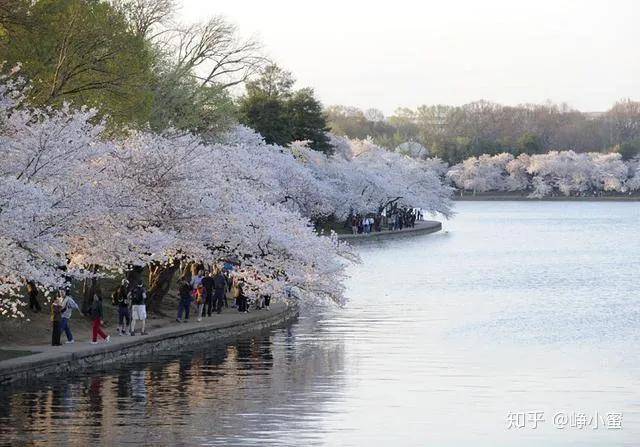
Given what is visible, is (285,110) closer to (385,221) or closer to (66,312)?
(385,221)

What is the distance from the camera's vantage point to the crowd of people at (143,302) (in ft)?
114

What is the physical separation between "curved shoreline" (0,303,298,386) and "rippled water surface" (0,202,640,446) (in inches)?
28.3

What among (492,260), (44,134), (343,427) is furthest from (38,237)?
(492,260)

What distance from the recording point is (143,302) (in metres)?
36.7

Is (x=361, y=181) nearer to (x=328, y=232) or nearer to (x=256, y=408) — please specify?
(x=328, y=232)

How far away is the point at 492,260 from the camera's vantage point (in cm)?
8288

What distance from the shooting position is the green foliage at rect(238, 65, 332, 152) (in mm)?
102250

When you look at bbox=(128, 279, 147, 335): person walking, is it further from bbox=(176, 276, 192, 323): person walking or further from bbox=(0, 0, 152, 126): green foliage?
bbox=(0, 0, 152, 126): green foliage

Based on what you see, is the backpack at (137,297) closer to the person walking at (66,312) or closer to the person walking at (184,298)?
the person walking at (66,312)

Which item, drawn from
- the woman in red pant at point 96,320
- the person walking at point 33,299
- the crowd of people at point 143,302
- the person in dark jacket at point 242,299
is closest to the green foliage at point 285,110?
the crowd of people at point 143,302

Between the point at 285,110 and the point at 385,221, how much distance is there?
23.0m

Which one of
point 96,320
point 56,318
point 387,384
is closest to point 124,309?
point 96,320

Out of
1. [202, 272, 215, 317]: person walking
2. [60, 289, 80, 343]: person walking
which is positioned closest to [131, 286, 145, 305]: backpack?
[60, 289, 80, 343]: person walking

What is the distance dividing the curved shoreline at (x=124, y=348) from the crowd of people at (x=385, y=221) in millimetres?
64491
